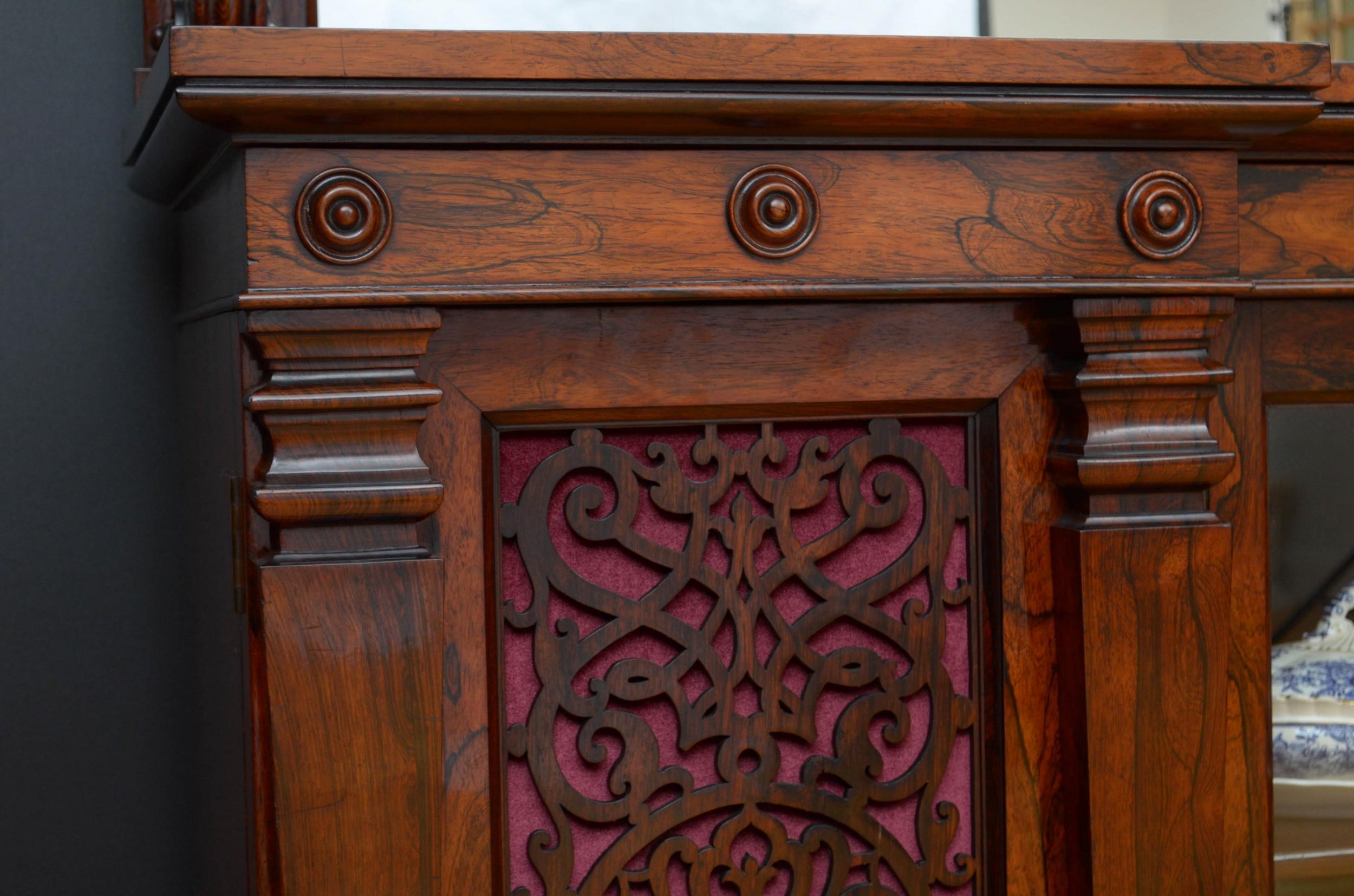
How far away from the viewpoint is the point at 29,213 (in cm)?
118

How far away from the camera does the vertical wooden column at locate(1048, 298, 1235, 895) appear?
77 centimetres

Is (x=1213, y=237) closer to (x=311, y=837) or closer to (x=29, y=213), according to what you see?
(x=311, y=837)

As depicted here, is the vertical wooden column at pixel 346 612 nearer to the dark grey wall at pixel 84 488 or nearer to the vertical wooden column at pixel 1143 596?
the vertical wooden column at pixel 1143 596

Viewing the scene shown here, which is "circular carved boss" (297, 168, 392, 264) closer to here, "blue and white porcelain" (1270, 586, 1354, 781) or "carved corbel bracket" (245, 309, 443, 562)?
"carved corbel bracket" (245, 309, 443, 562)

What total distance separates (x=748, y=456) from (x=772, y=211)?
0.53 feet

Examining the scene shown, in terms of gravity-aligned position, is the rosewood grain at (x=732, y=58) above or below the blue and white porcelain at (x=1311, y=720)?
above

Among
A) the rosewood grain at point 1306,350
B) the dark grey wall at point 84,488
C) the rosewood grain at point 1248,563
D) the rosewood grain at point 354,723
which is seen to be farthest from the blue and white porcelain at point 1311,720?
the dark grey wall at point 84,488

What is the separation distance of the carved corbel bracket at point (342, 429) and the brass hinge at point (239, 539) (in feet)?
0.17

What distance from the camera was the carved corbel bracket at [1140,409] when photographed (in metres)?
0.77

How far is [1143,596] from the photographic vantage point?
30.7 inches

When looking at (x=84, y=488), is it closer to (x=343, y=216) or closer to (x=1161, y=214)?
(x=343, y=216)

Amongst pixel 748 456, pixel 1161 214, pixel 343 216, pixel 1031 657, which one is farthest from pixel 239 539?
pixel 1161 214

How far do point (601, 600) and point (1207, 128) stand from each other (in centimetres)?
51

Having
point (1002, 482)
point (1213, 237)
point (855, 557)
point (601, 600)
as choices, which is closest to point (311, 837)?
point (601, 600)
